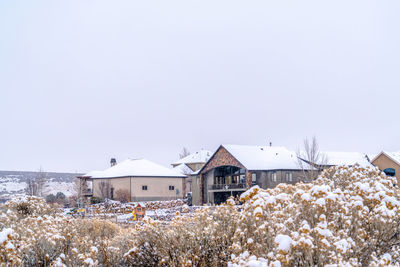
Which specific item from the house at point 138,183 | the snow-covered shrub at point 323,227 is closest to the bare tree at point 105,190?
the house at point 138,183

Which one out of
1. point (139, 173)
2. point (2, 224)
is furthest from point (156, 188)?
point (2, 224)

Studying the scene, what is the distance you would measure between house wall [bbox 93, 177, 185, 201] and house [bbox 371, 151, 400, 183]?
24654 millimetres

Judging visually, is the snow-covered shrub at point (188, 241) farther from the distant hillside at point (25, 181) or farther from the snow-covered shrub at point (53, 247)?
the distant hillside at point (25, 181)

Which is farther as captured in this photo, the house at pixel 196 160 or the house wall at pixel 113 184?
the house at pixel 196 160

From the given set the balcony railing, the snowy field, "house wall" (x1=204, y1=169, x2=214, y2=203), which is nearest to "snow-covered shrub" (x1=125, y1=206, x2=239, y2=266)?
the snowy field

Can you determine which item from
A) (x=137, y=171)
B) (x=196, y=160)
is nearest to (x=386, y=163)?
(x=137, y=171)

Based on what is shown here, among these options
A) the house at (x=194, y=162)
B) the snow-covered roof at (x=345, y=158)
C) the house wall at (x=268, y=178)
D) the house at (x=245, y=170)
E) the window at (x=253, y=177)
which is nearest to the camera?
the window at (x=253, y=177)

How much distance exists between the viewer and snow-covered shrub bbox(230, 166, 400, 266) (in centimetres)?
546

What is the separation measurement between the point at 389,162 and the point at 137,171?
28656 mm

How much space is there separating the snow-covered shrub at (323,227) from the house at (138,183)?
43.0m

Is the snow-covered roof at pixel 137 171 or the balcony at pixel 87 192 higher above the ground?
the snow-covered roof at pixel 137 171

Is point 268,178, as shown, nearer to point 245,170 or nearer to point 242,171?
point 245,170

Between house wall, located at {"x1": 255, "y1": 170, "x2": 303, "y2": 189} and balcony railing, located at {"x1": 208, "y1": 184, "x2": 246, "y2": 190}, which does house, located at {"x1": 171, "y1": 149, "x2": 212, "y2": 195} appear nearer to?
balcony railing, located at {"x1": 208, "y1": 184, "x2": 246, "y2": 190}

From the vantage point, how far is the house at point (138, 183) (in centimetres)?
4966
